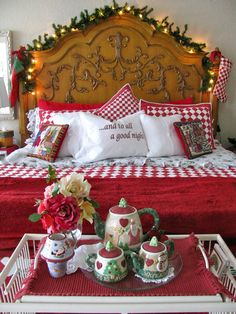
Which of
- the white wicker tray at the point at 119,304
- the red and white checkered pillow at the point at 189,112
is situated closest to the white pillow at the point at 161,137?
the red and white checkered pillow at the point at 189,112

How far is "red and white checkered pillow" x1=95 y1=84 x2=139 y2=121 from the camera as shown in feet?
8.79

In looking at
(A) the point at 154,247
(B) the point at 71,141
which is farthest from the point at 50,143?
(A) the point at 154,247

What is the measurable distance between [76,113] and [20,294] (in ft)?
5.84

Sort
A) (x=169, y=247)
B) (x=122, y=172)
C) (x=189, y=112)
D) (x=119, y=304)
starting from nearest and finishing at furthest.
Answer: (x=119, y=304)
(x=169, y=247)
(x=122, y=172)
(x=189, y=112)

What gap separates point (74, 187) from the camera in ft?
3.38

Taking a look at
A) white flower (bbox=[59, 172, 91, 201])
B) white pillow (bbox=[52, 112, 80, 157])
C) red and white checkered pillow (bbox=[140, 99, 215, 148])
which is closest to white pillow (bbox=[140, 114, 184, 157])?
red and white checkered pillow (bbox=[140, 99, 215, 148])

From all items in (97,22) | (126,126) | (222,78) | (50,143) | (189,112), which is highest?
(97,22)

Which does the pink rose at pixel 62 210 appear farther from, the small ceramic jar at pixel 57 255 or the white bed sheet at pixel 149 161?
the white bed sheet at pixel 149 161

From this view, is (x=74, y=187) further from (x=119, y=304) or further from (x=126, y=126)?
(x=126, y=126)

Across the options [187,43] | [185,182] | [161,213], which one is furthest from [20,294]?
[187,43]

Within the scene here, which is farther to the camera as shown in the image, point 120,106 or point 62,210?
point 120,106

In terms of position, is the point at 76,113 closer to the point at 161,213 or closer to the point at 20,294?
the point at 161,213

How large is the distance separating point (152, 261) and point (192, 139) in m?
1.54

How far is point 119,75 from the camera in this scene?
3029mm
